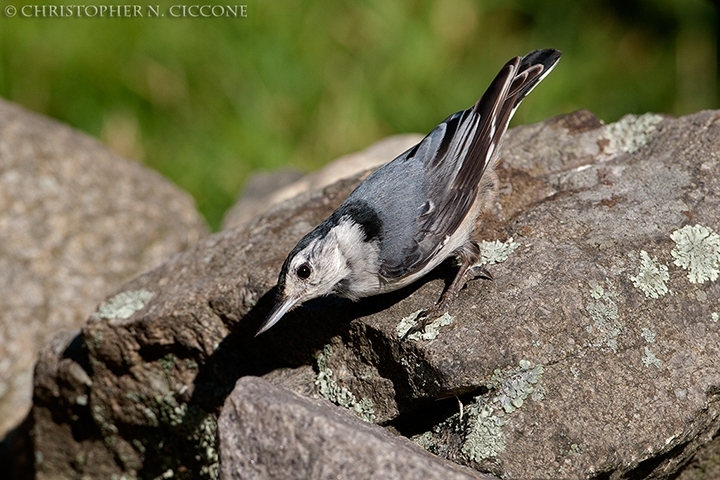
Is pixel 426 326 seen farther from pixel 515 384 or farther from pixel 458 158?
pixel 458 158

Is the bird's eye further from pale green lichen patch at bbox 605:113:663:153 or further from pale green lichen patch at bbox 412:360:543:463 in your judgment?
pale green lichen patch at bbox 605:113:663:153

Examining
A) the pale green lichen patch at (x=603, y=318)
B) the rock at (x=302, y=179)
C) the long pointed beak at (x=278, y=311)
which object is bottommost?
the pale green lichen patch at (x=603, y=318)

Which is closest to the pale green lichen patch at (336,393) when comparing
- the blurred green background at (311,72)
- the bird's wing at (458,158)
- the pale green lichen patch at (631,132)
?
the bird's wing at (458,158)

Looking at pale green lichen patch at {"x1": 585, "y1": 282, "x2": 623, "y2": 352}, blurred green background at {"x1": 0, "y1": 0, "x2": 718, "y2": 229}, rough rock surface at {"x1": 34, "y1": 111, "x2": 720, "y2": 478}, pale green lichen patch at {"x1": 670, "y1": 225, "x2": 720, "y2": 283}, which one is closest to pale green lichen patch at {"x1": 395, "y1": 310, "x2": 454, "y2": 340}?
rough rock surface at {"x1": 34, "y1": 111, "x2": 720, "y2": 478}

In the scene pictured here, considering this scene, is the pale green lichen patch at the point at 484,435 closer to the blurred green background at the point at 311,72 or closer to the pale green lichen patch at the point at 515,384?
the pale green lichen patch at the point at 515,384

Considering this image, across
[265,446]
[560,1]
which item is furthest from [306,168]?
[265,446]

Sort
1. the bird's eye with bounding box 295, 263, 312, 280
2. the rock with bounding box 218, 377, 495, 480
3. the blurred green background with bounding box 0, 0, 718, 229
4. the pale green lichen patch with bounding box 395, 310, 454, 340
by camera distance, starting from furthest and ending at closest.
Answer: the blurred green background with bounding box 0, 0, 718, 229
the bird's eye with bounding box 295, 263, 312, 280
the pale green lichen patch with bounding box 395, 310, 454, 340
the rock with bounding box 218, 377, 495, 480

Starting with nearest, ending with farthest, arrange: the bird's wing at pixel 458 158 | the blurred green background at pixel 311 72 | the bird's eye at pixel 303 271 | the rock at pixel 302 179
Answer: the bird's eye at pixel 303 271 → the bird's wing at pixel 458 158 → the rock at pixel 302 179 → the blurred green background at pixel 311 72
